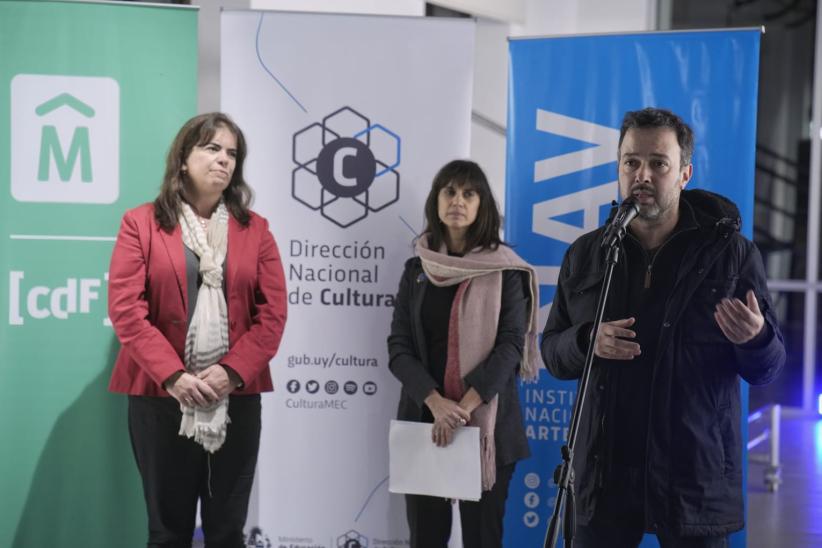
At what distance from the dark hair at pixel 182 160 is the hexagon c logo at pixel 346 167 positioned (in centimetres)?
41

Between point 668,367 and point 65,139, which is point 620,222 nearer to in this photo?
point 668,367

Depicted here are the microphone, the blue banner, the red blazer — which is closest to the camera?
the microphone

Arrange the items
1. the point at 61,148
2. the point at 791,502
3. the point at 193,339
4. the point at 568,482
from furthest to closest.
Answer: the point at 791,502
the point at 61,148
the point at 193,339
the point at 568,482

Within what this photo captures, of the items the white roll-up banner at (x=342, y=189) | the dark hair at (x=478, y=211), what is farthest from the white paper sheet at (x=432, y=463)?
the dark hair at (x=478, y=211)

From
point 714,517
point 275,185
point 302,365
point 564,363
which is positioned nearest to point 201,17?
point 275,185

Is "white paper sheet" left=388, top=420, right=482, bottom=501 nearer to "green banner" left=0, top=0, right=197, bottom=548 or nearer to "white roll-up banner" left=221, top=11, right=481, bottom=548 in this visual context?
"white roll-up banner" left=221, top=11, right=481, bottom=548

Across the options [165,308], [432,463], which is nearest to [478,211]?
[432,463]

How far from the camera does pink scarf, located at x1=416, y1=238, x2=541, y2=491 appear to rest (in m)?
3.17

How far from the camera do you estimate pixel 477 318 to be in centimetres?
319

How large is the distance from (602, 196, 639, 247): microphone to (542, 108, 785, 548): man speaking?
84 mm

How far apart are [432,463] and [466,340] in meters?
0.43

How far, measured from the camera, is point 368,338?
3.61m

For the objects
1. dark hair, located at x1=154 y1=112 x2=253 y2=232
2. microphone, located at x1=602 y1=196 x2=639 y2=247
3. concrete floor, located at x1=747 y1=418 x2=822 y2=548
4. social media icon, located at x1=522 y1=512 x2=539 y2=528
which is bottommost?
concrete floor, located at x1=747 y1=418 x2=822 y2=548

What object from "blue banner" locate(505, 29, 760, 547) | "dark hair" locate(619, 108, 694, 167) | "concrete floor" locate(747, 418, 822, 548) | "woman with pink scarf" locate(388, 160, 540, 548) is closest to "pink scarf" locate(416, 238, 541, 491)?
"woman with pink scarf" locate(388, 160, 540, 548)
